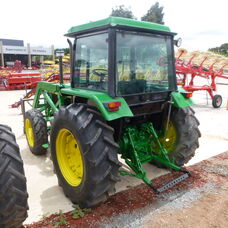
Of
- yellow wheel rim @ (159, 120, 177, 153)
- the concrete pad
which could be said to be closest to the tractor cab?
yellow wheel rim @ (159, 120, 177, 153)

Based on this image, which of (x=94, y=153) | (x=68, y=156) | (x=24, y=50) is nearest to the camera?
(x=94, y=153)

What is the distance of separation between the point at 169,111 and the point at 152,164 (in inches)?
48.2

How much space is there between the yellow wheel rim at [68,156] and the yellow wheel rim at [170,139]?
1441 millimetres

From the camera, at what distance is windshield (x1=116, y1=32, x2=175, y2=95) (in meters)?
2.89

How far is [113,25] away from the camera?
263 centimetres

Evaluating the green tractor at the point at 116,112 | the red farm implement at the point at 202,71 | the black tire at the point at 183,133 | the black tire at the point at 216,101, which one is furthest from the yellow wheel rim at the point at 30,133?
the black tire at the point at 216,101

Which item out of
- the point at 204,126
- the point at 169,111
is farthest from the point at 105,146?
the point at 204,126

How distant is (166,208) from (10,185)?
73.4 inches

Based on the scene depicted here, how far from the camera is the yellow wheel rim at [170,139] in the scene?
371 centimetres

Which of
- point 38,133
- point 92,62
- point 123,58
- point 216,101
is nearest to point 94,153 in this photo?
point 123,58

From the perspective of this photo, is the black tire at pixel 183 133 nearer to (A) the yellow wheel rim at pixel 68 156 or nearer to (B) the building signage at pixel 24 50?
(A) the yellow wheel rim at pixel 68 156

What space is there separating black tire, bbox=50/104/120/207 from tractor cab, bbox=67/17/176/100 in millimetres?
443

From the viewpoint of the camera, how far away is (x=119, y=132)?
3109mm

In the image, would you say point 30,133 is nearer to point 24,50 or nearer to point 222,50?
point 24,50
